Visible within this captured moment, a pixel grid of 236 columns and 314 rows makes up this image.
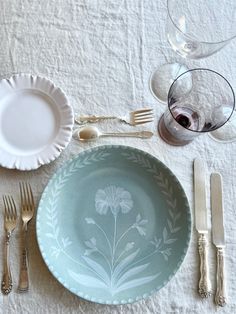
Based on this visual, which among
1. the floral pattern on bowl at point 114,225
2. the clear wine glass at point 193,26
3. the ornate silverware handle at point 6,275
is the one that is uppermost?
the clear wine glass at point 193,26

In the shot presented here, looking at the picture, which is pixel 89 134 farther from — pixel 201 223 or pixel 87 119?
pixel 201 223

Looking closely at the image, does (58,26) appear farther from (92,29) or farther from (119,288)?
(119,288)

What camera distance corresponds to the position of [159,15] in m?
0.79

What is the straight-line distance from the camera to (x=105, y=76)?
746mm

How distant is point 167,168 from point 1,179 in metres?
0.25

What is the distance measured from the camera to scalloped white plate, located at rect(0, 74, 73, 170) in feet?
2.26

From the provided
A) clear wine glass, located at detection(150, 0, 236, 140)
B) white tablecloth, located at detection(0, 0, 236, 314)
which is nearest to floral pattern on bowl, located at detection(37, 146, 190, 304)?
white tablecloth, located at detection(0, 0, 236, 314)

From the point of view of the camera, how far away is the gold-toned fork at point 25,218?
638mm

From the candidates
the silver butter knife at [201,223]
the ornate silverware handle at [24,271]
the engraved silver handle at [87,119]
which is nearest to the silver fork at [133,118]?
the engraved silver handle at [87,119]

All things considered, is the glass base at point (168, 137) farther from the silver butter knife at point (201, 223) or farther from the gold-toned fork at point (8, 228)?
the gold-toned fork at point (8, 228)

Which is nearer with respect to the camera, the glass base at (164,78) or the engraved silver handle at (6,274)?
the engraved silver handle at (6,274)

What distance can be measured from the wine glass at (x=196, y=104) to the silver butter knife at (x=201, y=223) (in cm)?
5

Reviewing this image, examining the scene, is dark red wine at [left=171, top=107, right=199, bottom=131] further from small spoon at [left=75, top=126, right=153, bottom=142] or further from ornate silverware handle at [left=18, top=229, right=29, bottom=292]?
ornate silverware handle at [left=18, top=229, right=29, bottom=292]

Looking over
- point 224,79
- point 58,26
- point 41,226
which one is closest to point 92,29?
point 58,26
